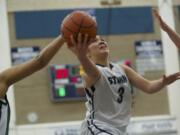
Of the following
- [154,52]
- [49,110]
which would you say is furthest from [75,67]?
[154,52]

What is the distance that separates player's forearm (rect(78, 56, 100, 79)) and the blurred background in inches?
184

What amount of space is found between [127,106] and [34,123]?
4739mm

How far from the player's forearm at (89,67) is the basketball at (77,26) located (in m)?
0.14

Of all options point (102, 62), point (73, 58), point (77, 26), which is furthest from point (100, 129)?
point (73, 58)

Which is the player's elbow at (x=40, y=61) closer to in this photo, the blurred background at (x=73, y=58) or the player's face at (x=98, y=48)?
the player's face at (x=98, y=48)

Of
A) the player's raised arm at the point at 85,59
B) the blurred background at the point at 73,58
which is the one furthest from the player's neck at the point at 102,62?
the blurred background at the point at 73,58

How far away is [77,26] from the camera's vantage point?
114 inches

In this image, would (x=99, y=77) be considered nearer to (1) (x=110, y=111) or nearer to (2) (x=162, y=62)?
(1) (x=110, y=111)

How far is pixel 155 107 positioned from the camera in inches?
328

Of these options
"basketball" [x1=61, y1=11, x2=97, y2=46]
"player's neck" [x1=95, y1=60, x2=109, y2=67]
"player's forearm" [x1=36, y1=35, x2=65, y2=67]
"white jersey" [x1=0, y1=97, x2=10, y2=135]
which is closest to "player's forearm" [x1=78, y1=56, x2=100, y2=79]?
"basketball" [x1=61, y1=11, x2=97, y2=46]

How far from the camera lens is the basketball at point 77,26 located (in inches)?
111

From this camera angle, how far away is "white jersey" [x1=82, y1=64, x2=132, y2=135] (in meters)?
3.33

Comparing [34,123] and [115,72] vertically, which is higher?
[115,72]

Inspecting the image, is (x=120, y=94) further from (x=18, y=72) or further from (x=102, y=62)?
(x=18, y=72)
